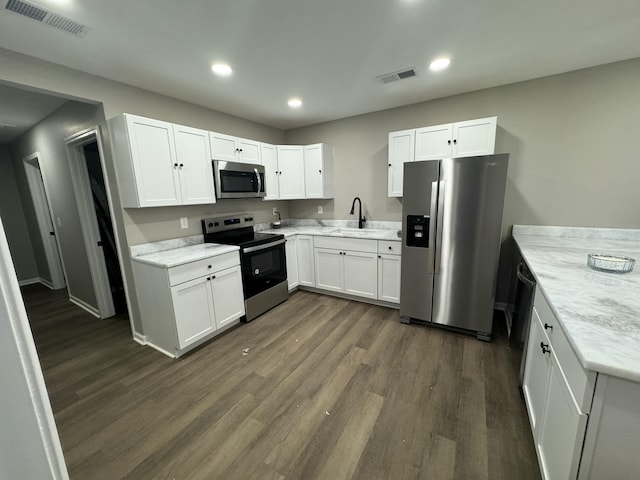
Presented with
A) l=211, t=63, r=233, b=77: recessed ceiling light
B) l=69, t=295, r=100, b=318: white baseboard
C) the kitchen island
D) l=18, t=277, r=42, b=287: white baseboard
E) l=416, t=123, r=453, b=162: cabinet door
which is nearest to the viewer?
the kitchen island

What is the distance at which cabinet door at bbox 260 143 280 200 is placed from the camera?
11.7 ft

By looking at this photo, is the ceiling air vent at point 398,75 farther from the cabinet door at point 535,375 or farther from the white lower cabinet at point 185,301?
the white lower cabinet at point 185,301

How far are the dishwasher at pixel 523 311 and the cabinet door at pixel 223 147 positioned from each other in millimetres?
3057

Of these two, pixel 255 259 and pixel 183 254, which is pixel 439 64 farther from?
pixel 183 254

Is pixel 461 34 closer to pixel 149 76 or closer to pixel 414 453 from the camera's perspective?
pixel 149 76

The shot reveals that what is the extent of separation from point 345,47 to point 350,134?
5.90 feet

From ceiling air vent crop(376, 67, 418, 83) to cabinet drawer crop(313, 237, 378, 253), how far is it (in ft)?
5.57

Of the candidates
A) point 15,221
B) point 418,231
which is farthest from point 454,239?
point 15,221

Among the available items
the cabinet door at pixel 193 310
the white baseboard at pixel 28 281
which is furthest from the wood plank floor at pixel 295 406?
the white baseboard at pixel 28 281

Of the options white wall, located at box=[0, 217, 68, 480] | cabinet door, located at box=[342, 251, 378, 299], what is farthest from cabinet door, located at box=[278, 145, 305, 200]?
white wall, located at box=[0, 217, 68, 480]

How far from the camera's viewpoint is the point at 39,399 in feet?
1.38

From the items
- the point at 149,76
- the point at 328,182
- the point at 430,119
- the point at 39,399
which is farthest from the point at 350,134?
the point at 39,399

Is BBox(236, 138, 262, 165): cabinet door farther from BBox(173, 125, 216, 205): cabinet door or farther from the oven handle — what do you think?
the oven handle

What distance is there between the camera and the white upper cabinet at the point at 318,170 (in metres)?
3.78
